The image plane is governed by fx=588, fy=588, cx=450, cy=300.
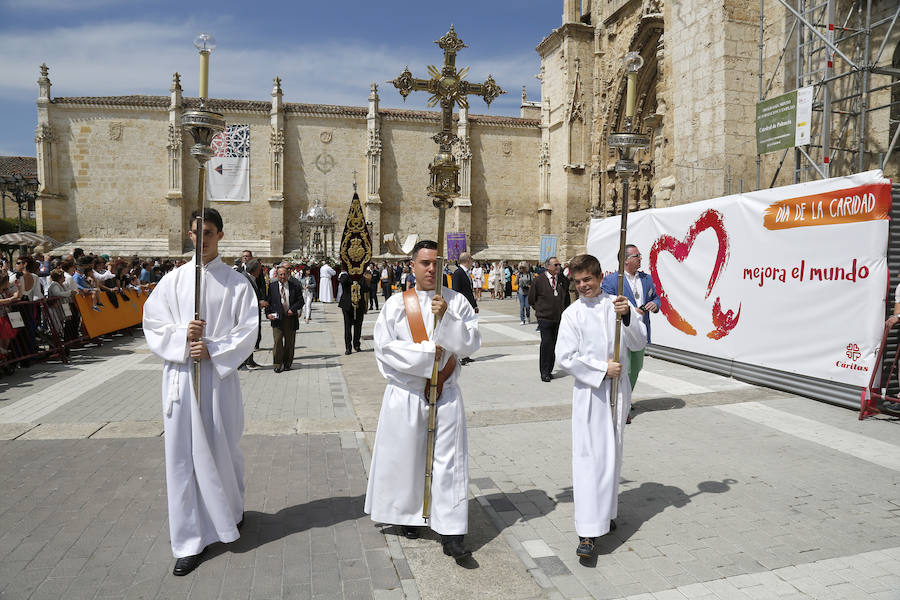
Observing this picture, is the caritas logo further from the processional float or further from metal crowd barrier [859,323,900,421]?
the processional float

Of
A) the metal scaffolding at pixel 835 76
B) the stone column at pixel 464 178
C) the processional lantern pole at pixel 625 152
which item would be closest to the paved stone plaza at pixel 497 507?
the processional lantern pole at pixel 625 152

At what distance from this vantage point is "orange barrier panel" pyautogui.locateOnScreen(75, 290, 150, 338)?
11516 millimetres

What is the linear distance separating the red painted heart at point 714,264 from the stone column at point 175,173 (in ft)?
98.5

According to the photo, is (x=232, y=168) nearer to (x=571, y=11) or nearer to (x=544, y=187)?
(x=544, y=187)

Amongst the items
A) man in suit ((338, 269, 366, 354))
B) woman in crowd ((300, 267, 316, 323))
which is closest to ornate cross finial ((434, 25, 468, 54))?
man in suit ((338, 269, 366, 354))

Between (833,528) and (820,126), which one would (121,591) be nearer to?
(833,528)

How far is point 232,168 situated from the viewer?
34.2 metres

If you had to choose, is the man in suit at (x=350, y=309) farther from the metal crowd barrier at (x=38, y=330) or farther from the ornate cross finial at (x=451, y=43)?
the ornate cross finial at (x=451, y=43)

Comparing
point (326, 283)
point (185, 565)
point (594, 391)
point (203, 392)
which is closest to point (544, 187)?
point (326, 283)

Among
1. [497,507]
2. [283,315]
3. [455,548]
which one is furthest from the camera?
[283,315]

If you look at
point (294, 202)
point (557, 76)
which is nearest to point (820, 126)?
point (557, 76)

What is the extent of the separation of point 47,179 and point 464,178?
2355 centimetres

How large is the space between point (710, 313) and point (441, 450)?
6.96 meters

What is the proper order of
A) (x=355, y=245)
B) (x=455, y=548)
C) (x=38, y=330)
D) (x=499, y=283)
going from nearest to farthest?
(x=455, y=548)
(x=38, y=330)
(x=355, y=245)
(x=499, y=283)
